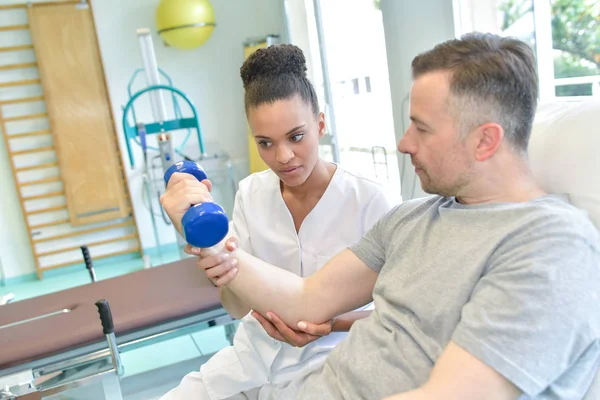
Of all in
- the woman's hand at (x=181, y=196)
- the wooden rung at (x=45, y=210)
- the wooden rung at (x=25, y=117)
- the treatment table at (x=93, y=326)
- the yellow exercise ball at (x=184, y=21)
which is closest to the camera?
the woman's hand at (x=181, y=196)

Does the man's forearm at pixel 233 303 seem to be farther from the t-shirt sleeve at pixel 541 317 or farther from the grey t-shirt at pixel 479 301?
the t-shirt sleeve at pixel 541 317

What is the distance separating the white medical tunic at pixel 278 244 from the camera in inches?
50.7

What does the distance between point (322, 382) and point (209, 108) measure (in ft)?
14.2

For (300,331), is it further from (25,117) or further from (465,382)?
(25,117)

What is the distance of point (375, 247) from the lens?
1.11 meters

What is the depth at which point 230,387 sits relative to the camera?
50.7 inches

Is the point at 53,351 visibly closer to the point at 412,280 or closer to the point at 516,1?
the point at 412,280

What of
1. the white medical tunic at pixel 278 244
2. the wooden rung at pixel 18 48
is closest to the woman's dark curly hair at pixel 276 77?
the white medical tunic at pixel 278 244

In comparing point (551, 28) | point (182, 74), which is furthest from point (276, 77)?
point (182, 74)

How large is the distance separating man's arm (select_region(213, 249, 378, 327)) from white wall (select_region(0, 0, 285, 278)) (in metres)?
3.83

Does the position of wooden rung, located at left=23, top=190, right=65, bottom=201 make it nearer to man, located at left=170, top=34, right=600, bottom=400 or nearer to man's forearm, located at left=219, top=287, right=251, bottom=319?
man's forearm, located at left=219, top=287, right=251, bottom=319

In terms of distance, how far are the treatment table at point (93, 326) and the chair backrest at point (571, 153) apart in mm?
1243

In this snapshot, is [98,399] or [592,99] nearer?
[592,99]

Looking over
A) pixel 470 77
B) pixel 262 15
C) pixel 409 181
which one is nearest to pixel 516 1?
pixel 409 181
